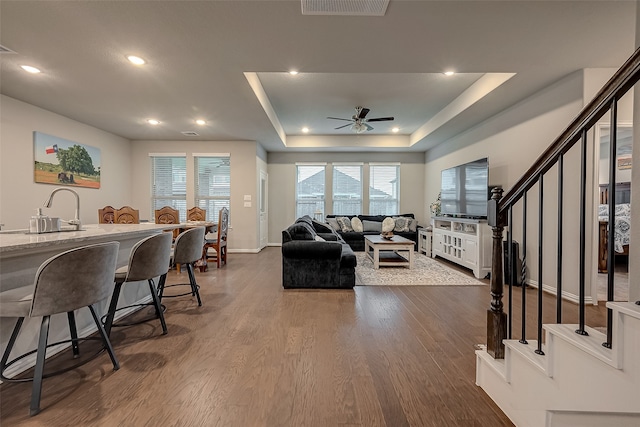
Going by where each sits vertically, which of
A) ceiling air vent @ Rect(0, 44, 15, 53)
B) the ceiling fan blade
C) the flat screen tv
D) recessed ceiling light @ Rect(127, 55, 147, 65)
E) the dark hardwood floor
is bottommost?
the dark hardwood floor

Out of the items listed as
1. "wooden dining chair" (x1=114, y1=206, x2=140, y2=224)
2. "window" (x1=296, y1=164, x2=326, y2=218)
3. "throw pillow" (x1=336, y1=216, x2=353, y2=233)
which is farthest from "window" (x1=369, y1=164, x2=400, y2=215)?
"wooden dining chair" (x1=114, y1=206, x2=140, y2=224)

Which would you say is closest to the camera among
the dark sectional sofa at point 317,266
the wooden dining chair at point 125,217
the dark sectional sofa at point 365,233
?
the dark sectional sofa at point 317,266

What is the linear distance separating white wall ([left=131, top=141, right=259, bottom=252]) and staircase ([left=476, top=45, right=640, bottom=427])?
559 cm

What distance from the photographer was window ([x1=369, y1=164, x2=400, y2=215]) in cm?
795

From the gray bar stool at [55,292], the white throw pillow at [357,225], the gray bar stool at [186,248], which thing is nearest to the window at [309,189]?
the white throw pillow at [357,225]

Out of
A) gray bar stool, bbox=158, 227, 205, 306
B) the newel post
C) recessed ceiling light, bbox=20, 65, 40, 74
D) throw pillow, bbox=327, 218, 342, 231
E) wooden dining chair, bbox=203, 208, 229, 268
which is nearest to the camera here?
the newel post

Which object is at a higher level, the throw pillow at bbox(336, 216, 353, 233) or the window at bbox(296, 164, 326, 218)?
the window at bbox(296, 164, 326, 218)

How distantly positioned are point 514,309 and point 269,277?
10.5 ft

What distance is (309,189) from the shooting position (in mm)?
7949

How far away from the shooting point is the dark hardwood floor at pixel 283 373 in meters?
1.49

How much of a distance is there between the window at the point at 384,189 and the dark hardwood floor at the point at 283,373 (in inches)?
197

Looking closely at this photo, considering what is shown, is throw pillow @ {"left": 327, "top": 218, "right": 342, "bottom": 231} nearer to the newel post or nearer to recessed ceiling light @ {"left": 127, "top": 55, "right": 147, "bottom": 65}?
recessed ceiling light @ {"left": 127, "top": 55, "right": 147, "bottom": 65}

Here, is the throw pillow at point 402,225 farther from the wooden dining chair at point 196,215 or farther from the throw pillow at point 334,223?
the wooden dining chair at point 196,215

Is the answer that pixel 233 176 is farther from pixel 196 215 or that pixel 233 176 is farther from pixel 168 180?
pixel 168 180
